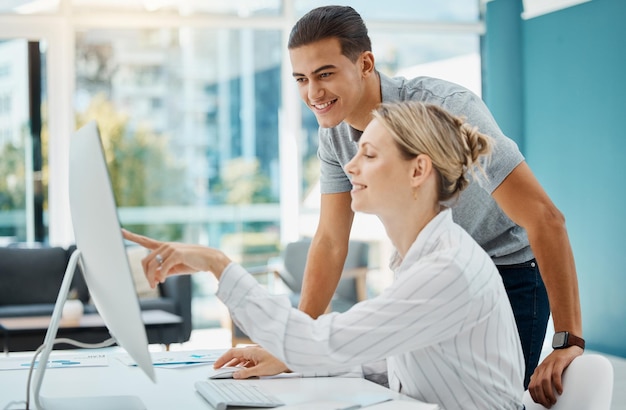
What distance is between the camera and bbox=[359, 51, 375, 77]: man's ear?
2.41m

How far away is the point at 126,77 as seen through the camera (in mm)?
7805

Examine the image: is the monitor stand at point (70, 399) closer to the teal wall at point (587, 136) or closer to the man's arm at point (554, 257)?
the man's arm at point (554, 257)

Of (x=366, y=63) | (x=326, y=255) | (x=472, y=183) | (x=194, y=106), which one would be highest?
(x=194, y=106)

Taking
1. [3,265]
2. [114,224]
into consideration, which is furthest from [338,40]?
[3,265]

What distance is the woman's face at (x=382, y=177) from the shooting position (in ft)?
5.66

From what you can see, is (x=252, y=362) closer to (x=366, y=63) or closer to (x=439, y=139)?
(x=439, y=139)

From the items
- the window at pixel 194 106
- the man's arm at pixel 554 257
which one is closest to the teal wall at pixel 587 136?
the window at pixel 194 106

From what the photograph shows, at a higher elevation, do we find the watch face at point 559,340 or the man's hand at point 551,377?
the watch face at point 559,340

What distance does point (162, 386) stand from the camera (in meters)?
1.85

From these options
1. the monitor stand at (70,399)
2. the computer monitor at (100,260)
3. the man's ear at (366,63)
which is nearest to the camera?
the computer monitor at (100,260)

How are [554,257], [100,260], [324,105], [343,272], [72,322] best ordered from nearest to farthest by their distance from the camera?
[100,260] < [554,257] < [324,105] < [72,322] < [343,272]

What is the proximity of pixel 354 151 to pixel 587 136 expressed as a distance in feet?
15.2

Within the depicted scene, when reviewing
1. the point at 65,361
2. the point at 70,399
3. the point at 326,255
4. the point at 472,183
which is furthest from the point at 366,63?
the point at 70,399

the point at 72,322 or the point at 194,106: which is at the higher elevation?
the point at 194,106
